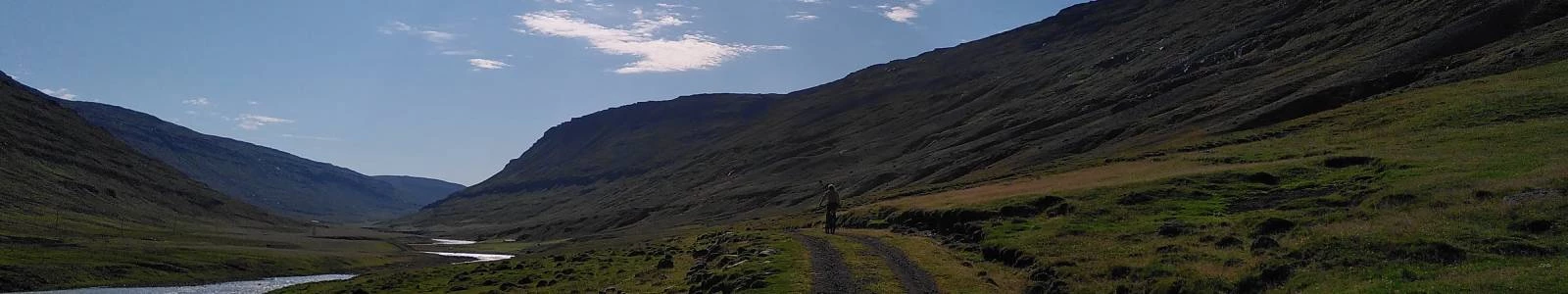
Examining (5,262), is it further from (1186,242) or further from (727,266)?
(1186,242)

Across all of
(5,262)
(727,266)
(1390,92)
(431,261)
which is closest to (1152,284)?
(727,266)

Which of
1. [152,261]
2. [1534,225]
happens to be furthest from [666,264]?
[152,261]

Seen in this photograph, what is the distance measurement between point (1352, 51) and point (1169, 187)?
269 ft

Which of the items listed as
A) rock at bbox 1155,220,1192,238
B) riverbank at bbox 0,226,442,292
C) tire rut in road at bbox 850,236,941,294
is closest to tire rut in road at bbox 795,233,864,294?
tire rut in road at bbox 850,236,941,294

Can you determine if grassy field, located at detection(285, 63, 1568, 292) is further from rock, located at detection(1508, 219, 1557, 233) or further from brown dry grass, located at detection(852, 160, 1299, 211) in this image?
brown dry grass, located at detection(852, 160, 1299, 211)

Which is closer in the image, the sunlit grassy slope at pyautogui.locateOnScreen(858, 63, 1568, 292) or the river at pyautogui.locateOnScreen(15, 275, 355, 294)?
the sunlit grassy slope at pyautogui.locateOnScreen(858, 63, 1568, 292)

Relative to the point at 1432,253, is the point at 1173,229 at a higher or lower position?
lower

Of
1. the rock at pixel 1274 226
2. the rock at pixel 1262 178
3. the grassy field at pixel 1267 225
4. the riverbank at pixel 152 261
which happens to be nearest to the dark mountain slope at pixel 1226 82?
the grassy field at pixel 1267 225

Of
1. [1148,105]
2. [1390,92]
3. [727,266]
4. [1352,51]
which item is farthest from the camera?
[1148,105]

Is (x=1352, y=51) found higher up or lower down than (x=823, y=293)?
higher up

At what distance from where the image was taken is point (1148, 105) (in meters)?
131

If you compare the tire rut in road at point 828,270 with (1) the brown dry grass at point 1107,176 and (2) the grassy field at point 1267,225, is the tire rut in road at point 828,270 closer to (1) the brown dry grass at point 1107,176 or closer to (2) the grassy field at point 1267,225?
(2) the grassy field at point 1267,225

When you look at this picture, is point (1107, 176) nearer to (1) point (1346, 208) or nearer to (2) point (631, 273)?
(1) point (1346, 208)

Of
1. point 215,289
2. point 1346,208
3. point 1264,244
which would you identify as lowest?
point 215,289
